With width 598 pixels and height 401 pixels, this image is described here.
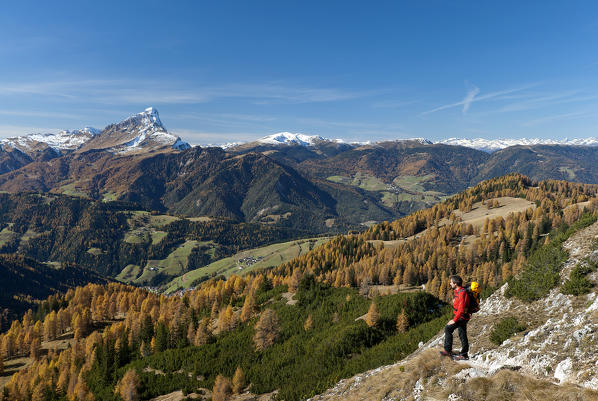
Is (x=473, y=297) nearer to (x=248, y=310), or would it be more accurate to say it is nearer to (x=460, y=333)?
(x=460, y=333)

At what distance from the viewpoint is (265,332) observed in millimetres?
114562

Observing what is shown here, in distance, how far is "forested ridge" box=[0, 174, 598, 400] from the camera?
Result: 8838 centimetres

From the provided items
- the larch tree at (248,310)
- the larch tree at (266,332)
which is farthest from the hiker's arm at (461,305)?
the larch tree at (248,310)

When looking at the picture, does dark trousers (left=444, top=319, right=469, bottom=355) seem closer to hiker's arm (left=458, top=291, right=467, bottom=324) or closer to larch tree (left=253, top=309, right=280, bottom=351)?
hiker's arm (left=458, top=291, right=467, bottom=324)

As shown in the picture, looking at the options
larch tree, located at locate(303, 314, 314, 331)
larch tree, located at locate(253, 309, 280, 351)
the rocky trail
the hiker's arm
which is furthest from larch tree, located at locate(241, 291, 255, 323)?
the hiker's arm

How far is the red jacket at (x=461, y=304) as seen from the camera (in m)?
21.5

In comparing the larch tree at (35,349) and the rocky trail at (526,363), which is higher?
the rocky trail at (526,363)

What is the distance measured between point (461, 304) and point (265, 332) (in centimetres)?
10459

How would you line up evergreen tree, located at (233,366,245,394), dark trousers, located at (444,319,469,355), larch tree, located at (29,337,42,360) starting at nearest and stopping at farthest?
dark trousers, located at (444,319,469,355), evergreen tree, located at (233,366,245,394), larch tree, located at (29,337,42,360)

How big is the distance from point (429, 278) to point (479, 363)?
156 meters

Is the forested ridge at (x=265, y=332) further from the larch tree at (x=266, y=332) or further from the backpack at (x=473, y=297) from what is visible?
the backpack at (x=473, y=297)

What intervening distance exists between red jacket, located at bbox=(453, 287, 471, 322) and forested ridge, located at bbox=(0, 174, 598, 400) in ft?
62.4

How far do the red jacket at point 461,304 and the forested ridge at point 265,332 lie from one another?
19019 millimetres

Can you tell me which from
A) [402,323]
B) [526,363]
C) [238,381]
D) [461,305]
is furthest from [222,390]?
[461,305]
